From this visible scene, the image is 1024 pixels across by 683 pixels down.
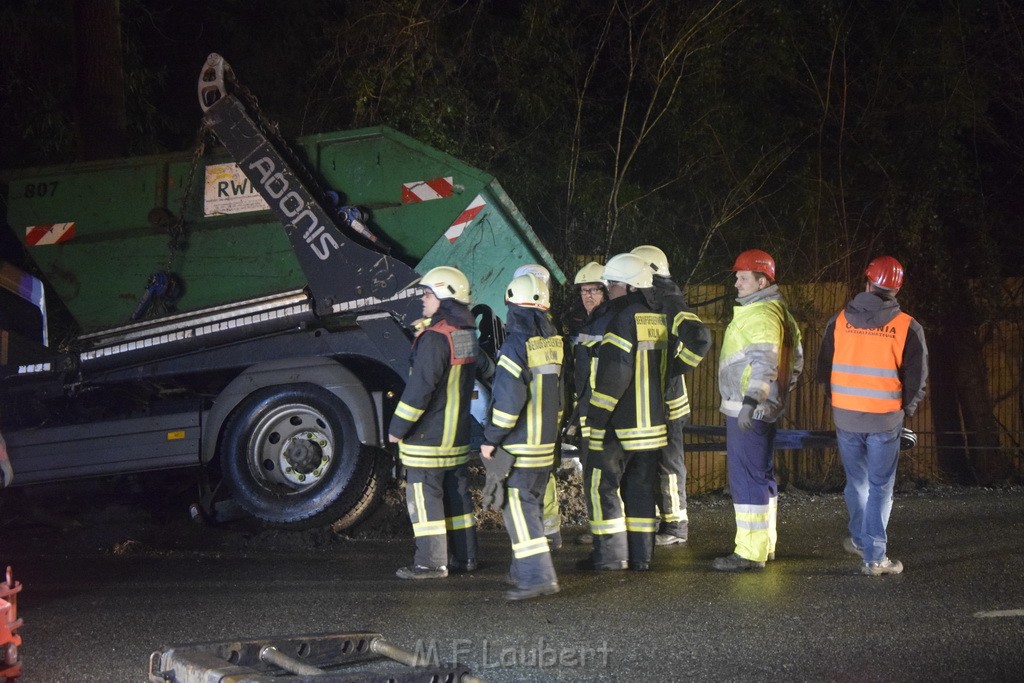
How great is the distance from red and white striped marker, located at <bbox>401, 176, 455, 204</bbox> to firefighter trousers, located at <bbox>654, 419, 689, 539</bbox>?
7.31 ft

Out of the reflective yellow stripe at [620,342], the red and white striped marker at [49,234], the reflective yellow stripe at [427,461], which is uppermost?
the red and white striped marker at [49,234]

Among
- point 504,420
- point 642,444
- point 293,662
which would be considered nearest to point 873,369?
point 642,444

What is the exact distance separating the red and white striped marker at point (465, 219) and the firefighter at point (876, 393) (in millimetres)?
2487

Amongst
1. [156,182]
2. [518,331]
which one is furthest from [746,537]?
[156,182]

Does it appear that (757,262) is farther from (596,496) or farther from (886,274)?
(596,496)

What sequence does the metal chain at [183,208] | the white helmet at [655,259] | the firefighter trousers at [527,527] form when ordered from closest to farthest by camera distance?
1. the firefighter trousers at [527,527]
2. the white helmet at [655,259]
3. the metal chain at [183,208]

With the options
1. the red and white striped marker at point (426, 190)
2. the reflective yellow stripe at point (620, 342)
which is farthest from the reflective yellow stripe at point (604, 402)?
the red and white striped marker at point (426, 190)

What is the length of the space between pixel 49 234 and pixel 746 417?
5.20 meters

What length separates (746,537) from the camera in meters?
6.91

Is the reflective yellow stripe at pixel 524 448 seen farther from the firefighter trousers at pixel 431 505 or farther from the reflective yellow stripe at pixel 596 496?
the reflective yellow stripe at pixel 596 496

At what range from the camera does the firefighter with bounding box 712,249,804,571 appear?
678cm

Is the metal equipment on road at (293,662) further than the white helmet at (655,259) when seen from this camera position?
No

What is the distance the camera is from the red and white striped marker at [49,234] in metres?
8.42

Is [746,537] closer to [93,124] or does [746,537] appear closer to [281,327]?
[281,327]
